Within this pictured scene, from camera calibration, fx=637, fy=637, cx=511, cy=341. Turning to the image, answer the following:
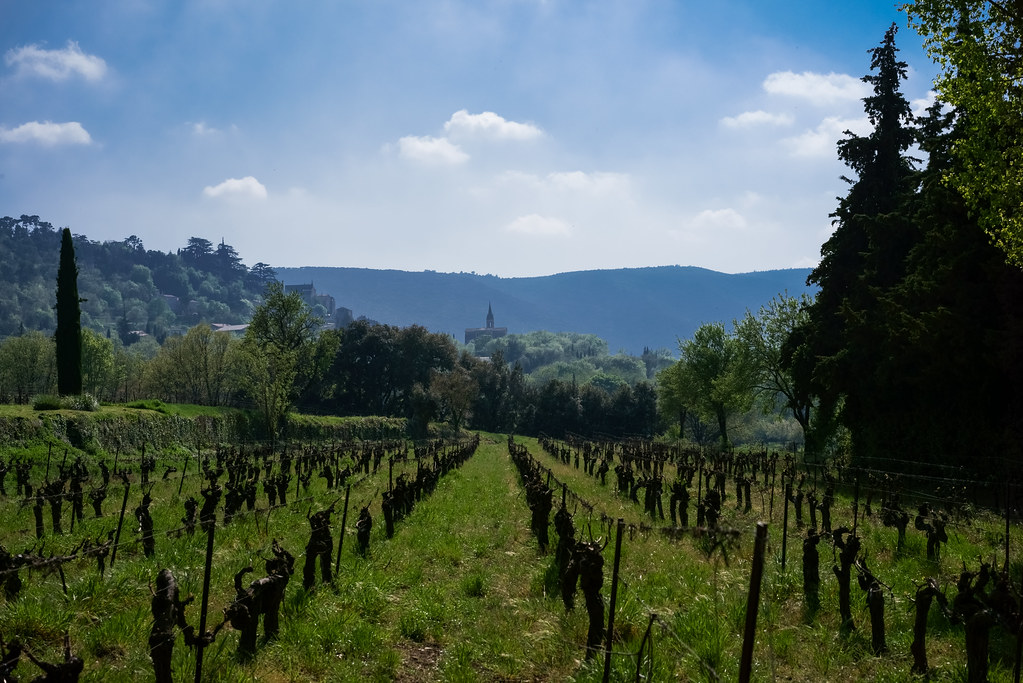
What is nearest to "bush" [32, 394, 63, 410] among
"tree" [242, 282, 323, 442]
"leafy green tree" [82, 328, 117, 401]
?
"tree" [242, 282, 323, 442]

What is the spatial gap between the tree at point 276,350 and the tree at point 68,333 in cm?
1260

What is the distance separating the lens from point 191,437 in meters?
41.0

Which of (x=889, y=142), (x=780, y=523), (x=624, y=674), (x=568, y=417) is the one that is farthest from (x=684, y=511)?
(x=568, y=417)

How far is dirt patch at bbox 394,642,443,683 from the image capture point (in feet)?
25.1

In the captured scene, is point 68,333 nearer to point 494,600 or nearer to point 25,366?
Result: point 25,366

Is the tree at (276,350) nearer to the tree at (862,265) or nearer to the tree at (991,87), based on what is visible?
the tree at (862,265)

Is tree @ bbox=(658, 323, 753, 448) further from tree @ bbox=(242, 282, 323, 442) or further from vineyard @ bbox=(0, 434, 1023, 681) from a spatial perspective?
vineyard @ bbox=(0, 434, 1023, 681)

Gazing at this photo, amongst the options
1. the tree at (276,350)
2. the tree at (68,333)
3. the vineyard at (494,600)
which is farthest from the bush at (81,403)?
the vineyard at (494,600)

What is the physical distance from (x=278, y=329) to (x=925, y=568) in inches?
2542

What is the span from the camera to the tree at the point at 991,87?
1379 centimetres

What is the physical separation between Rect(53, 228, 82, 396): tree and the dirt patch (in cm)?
4099

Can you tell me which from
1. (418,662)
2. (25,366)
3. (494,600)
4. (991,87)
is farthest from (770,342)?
(25,366)

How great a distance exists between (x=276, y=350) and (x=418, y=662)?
159 feet

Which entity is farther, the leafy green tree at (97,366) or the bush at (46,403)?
the leafy green tree at (97,366)
